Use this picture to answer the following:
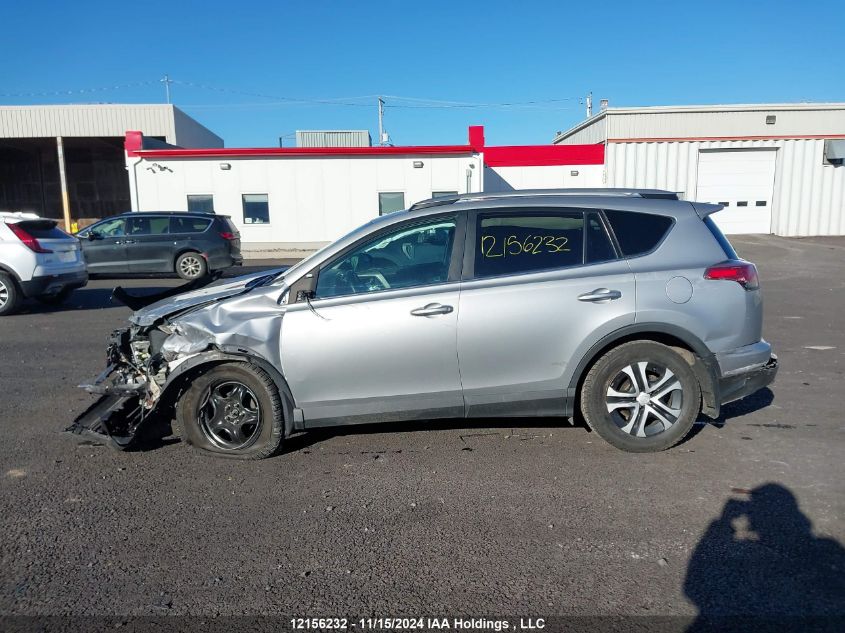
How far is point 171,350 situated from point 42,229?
320 inches

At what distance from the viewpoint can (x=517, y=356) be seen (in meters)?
4.41

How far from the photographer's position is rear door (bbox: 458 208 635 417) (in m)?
4.38

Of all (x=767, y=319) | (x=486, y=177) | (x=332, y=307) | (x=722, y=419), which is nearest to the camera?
(x=332, y=307)

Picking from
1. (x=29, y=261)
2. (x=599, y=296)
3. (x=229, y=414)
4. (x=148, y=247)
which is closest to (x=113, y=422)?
(x=229, y=414)

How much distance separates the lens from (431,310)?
4.34 m

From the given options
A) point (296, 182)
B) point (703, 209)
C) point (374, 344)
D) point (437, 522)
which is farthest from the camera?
point (296, 182)

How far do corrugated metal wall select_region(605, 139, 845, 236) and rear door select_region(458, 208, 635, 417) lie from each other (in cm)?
2189

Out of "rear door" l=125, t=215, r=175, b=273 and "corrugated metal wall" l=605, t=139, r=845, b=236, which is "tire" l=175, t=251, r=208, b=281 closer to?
"rear door" l=125, t=215, r=175, b=273

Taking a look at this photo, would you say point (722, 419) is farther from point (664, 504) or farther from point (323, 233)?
point (323, 233)

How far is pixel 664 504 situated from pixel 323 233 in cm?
2092

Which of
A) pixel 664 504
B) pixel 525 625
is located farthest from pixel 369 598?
pixel 664 504

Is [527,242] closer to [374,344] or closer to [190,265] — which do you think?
[374,344]

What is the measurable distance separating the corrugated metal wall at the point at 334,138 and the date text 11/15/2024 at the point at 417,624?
92.7 ft

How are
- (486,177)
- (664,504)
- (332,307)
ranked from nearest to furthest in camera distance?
1. (664,504)
2. (332,307)
3. (486,177)
